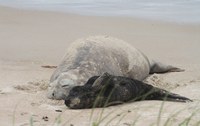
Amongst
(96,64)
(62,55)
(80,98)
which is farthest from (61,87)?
(62,55)

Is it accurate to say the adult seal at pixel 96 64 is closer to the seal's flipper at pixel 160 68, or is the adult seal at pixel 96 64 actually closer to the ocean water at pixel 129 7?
the seal's flipper at pixel 160 68

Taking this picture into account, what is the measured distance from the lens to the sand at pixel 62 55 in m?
4.71

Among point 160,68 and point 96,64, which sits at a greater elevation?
point 96,64

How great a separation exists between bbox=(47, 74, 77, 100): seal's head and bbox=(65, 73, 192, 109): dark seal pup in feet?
0.87

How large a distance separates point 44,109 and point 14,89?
102 centimetres

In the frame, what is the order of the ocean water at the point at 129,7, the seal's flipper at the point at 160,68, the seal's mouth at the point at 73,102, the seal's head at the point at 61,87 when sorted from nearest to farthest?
the seal's mouth at the point at 73,102
the seal's head at the point at 61,87
the seal's flipper at the point at 160,68
the ocean water at the point at 129,7

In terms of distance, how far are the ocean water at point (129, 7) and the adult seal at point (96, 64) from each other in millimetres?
5094

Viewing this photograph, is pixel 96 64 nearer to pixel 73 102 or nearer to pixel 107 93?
pixel 107 93

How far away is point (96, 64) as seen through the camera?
6348mm

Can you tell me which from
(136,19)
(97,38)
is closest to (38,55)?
(97,38)

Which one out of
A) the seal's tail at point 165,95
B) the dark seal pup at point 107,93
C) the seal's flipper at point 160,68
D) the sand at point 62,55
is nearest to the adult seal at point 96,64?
the seal's flipper at point 160,68

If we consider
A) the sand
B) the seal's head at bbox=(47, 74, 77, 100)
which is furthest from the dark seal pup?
the seal's head at bbox=(47, 74, 77, 100)

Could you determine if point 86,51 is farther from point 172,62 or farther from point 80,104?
point 172,62

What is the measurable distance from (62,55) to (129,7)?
6.24 metres
